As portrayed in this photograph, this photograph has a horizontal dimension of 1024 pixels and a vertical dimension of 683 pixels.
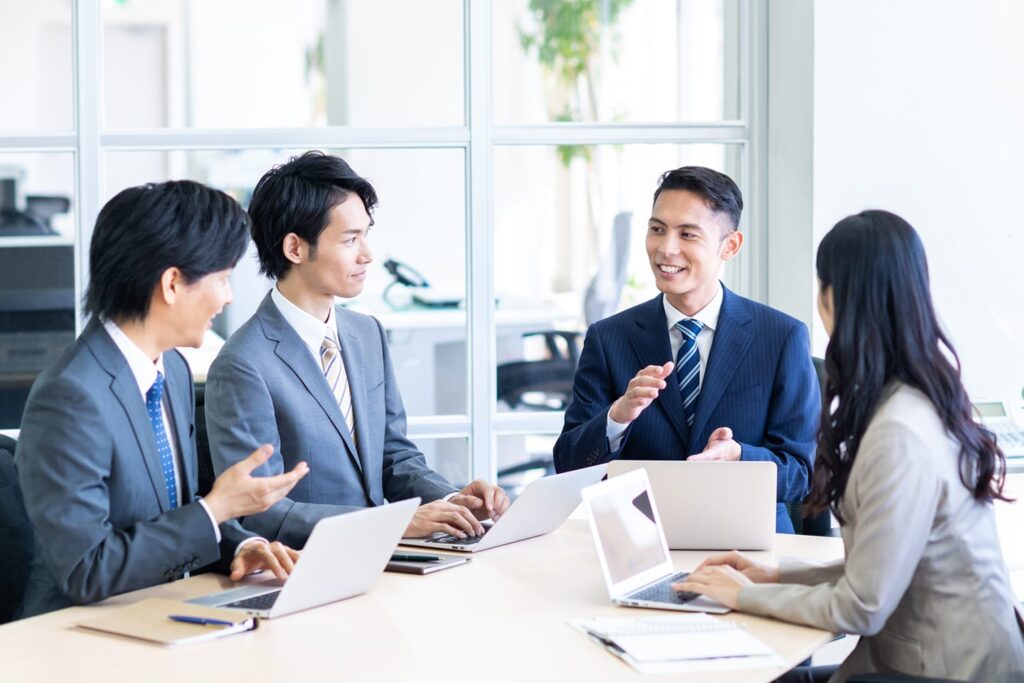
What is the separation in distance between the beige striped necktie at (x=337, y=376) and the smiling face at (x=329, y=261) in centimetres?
11

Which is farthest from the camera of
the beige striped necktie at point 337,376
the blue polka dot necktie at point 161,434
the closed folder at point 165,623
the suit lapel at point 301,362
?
the beige striped necktie at point 337,376

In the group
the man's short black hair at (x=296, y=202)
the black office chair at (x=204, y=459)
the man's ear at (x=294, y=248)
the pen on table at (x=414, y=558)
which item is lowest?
the pen on table at (x=414, y=558)

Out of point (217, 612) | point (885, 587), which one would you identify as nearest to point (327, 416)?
point (217, 612)

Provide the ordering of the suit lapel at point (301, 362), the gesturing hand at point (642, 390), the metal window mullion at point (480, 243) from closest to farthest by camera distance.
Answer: the gesturing hand at point (642, 390) → the suit lapel at point (301, 362) → the metal window mullion at point (480, 243)

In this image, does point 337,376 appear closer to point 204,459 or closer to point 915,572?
point 204,459

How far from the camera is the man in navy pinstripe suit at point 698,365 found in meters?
2.90

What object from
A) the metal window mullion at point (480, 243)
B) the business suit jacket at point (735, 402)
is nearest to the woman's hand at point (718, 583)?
the business suit jacket at point (735, 402)

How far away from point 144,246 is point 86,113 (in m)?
2.13

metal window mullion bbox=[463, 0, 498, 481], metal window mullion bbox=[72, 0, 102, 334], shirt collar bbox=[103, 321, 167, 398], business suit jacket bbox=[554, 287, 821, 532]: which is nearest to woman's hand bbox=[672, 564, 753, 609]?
business suit jacket bbox=[554, 287, 821, 532]

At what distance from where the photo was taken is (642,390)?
2.57 m

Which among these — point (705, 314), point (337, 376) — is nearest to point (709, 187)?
point (705, 314)

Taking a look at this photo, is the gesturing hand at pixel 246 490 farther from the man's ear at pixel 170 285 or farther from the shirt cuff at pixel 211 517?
the man's ear at pixel 170 285

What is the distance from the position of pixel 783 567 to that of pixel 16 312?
296 cm

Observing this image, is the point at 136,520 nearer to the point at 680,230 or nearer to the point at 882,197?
the point at 680,230
